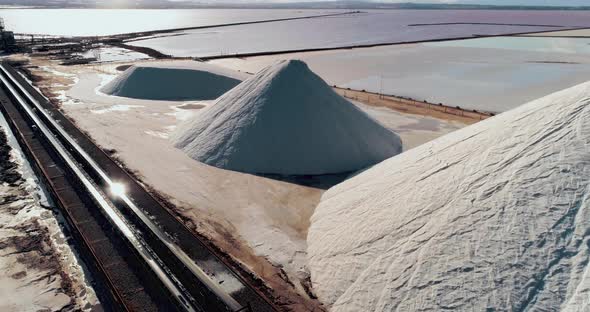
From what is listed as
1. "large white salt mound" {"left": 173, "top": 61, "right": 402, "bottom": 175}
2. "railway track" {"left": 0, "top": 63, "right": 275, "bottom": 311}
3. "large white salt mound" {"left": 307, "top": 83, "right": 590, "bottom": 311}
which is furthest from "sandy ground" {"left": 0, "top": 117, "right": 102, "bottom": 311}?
"large white salt mound" {"left": 173, "top": 61, "right": 402, "bottom": 175}

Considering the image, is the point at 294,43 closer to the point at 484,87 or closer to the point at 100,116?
the point at 484,87

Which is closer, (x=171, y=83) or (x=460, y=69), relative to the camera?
(x=171, y=83)

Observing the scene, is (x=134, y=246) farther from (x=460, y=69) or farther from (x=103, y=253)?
(x=460, y=69)

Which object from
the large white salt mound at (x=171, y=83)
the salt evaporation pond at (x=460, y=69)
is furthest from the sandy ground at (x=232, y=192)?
the salt evaporation pond at (x=460, y=69)

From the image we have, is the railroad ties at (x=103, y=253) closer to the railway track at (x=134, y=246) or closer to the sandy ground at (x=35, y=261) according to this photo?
the railway track at (x=134, y=246)

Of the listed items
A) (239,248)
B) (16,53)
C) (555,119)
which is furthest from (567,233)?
(16,53)

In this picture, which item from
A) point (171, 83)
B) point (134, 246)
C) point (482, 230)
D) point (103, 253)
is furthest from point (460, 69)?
point (103, 253)

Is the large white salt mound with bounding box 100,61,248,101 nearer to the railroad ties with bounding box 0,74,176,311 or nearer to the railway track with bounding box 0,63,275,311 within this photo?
the railway track with bounding box 0,63,275,311
